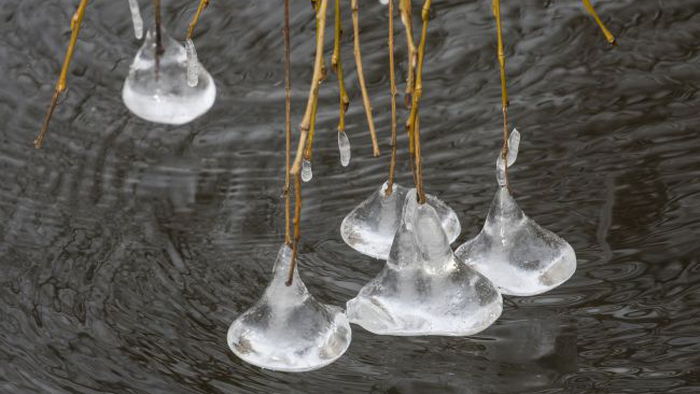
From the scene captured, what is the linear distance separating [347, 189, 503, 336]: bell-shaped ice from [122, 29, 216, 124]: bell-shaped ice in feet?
0.83

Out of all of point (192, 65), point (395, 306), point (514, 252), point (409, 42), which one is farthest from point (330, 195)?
point (409, 42)

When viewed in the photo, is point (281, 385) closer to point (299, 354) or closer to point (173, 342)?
point (173, 342)

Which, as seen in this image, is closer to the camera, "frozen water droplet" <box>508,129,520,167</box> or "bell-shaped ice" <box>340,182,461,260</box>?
"frozen water droplet" <box>508,129,520,167</box>

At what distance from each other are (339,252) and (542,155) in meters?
0.47

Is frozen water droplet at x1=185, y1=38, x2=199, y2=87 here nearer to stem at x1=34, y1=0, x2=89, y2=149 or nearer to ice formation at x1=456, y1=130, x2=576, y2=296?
stem at x1=34, y1=0, x2=89, y2=149

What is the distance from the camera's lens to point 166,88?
130 centimetres

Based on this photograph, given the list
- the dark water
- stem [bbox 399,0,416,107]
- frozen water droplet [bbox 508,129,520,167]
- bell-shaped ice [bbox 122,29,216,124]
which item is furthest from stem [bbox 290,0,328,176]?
the dark water

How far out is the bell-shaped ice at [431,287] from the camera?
136 cm

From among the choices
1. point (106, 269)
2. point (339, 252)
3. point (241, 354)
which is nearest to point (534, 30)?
point (339, 252)

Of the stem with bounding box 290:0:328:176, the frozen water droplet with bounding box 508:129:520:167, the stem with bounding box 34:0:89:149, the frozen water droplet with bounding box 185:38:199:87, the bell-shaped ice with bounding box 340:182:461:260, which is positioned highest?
the bell-shaped ice with bounding box 340:182:461:260

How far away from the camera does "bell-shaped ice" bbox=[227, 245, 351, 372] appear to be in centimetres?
136

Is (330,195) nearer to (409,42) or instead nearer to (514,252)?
(514,252)

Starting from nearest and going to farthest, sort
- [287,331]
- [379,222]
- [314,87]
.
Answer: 1. [314,87]
2. [287,331]
3. [379,222]

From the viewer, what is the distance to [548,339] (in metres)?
1.77
